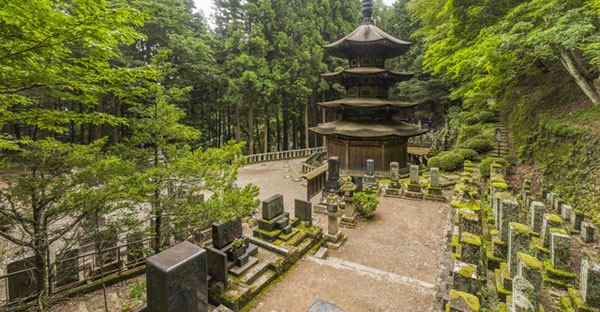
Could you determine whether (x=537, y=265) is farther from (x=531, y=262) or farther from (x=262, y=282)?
(x=262, y=282)

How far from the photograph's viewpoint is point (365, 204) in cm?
848

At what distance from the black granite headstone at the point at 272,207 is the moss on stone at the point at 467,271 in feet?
15.7

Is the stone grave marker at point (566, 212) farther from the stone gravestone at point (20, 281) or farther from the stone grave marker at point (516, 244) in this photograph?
the stone gravestone at point (20, 281)

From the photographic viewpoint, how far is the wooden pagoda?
15.1 metres

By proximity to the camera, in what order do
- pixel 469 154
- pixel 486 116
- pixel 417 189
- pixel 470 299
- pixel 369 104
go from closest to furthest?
1. pixel 470 299
2. pixel 417 189
3. pixel 469 154
4. pixel 369 104
5. pixel 486 116

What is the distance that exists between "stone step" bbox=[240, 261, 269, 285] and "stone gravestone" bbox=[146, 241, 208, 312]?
1.80 meters

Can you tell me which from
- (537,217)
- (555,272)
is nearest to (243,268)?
(555,272)

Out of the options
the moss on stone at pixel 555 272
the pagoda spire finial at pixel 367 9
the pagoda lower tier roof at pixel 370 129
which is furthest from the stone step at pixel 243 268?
the pagoda spire finial at pixel 367 9

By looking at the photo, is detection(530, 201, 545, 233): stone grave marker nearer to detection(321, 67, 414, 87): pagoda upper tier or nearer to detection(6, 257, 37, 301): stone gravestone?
detection(6, 257, 37, 301): stone gravestone

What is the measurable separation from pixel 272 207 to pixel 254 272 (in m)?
2.01

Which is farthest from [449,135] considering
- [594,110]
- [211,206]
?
[211,206]

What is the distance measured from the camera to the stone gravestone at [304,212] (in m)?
7.53

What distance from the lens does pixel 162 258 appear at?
319cm

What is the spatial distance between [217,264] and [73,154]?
322 centimetres
